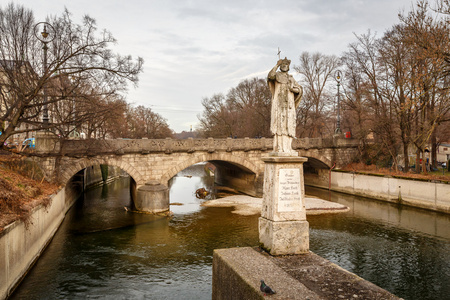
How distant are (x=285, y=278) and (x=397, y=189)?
19.5 metres

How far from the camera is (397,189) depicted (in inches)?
859

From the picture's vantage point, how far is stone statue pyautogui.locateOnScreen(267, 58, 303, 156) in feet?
24.4

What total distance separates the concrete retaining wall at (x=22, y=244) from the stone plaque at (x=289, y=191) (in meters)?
6.57

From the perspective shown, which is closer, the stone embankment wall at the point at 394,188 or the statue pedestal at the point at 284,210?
the statue pedestal at the point at 284,210

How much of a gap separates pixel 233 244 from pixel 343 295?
8.56 meters

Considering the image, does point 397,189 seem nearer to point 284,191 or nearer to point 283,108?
point 283,108

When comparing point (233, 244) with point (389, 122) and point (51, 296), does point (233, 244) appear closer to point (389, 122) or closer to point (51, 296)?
point (51, 296)

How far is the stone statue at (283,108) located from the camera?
24.4ft

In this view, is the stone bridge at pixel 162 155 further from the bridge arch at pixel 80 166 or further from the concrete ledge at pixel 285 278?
the concrete ledge at pixel 285 278

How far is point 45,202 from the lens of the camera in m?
12.5

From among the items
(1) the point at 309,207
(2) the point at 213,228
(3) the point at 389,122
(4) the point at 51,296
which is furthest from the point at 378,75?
(4) the point at 51,296

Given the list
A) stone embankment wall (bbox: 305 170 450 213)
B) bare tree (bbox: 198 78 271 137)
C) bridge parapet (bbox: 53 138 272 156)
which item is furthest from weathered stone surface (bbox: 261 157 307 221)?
bare tree (bbox: 198 78 271 137)

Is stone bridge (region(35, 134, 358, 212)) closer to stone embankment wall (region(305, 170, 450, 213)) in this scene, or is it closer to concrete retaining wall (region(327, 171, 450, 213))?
stone embankment wall (region(305, 170, 450, 213))

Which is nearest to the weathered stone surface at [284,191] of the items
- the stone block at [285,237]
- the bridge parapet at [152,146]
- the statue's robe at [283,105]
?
the stone block at [285,237]
